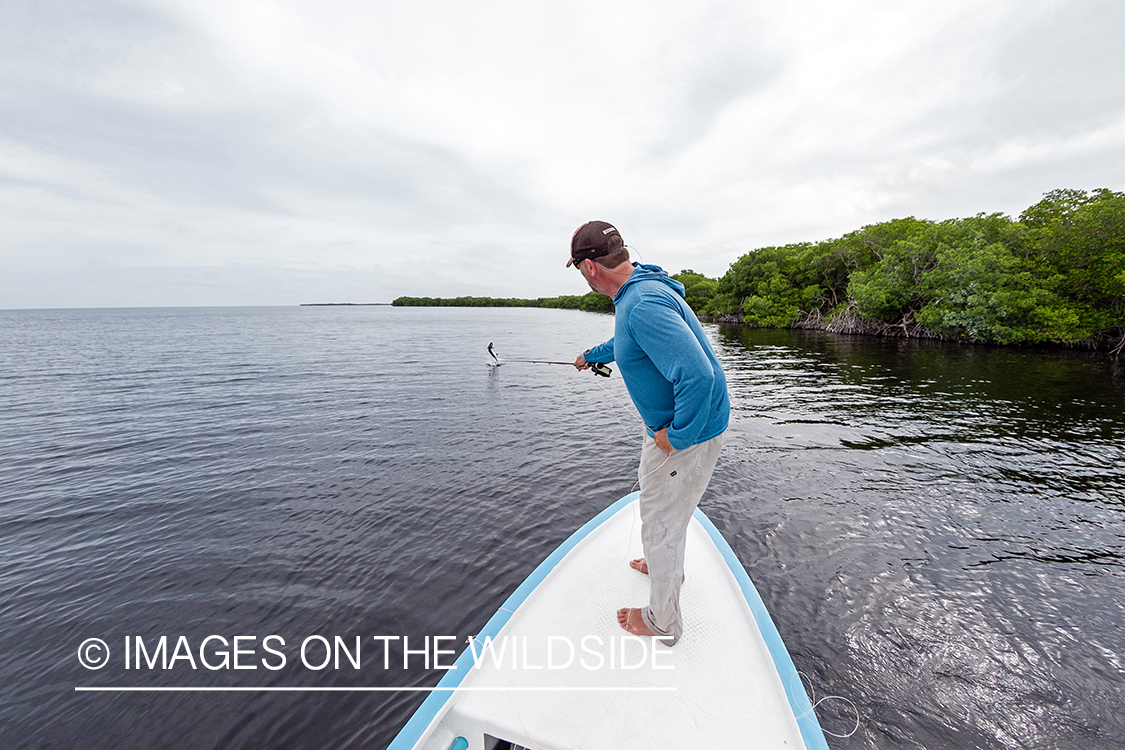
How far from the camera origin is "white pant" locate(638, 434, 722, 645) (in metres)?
2.74

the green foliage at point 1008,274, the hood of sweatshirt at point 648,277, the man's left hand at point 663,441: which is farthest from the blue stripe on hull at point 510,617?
the green foliage at point 1008,274

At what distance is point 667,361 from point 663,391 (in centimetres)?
34

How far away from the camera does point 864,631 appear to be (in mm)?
4465

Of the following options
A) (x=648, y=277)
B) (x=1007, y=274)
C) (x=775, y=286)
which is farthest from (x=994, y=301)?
(x=648, y=277)

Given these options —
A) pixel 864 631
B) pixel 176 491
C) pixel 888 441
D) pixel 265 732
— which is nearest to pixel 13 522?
pixel 176 491

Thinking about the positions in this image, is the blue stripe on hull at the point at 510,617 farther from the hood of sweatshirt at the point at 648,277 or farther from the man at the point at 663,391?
the hood of sweatshirt at the point at 648,277

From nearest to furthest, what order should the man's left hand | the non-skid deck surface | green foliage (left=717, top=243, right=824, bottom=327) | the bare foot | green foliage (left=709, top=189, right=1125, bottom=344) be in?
the non-skid deck surface
the man's left hand
the bare foot
green foliage (left=709, top=189, right=1125, bottom=344)
green foliage (left=717, top=243, right=824, bottom=327)

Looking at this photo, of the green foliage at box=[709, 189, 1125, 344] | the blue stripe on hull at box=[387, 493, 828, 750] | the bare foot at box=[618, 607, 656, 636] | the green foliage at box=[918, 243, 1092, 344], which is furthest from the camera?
the green foliage at box=[918, 243, 1092, 344]

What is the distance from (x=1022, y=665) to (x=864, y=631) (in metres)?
1.37

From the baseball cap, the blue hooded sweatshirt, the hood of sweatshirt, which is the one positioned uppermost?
the baseball cap

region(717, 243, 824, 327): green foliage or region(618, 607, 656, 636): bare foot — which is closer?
region(618, 607, 656, 636): bare foot

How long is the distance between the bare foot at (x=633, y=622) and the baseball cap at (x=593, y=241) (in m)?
2.87

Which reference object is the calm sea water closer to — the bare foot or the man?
the bare foot

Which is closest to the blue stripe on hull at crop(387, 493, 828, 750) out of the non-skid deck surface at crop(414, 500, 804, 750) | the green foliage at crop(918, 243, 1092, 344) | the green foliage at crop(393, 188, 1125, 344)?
the non-skid deck surface at crop(414, 500, 804, 750)
